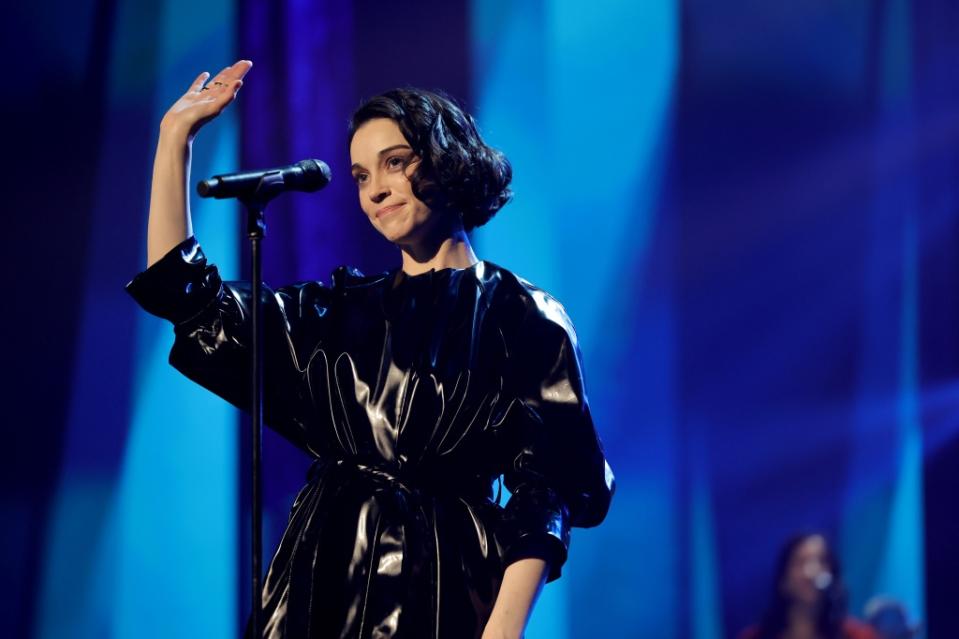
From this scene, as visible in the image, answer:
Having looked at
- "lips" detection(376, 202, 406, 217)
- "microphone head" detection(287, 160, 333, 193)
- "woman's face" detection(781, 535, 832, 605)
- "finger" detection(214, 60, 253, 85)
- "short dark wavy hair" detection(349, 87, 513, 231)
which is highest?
"finger" detection(214, 60, 253, 85)

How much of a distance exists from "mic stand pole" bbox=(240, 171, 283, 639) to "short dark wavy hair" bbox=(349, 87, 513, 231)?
0.26 m

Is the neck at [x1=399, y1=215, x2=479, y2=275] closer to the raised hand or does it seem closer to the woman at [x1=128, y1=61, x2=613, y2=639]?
the woman at [x1=128, y1=61, x2=613, y2=639]

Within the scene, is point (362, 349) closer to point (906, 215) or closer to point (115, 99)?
point (115, 99)

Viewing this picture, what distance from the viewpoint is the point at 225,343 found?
4.45 feet

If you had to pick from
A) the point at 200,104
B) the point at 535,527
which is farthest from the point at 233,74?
the point at 535,527

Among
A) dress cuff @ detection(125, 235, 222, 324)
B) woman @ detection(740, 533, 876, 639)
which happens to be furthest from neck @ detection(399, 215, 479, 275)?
woman @ detection(740, 533, 876, 639)

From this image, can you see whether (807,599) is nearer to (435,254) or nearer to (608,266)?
(608,266)

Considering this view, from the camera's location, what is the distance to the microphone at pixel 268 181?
1.17 metres

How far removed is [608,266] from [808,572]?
864 millimetres

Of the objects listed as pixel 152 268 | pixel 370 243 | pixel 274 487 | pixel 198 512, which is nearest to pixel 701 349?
pixel 370 243

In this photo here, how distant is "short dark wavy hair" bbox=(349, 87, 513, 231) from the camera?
1451mm

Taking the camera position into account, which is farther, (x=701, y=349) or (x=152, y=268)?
(x=701, y=349)

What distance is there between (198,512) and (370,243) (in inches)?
26.5

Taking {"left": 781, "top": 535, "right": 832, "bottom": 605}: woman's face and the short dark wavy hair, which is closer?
the short dark wavy hair
